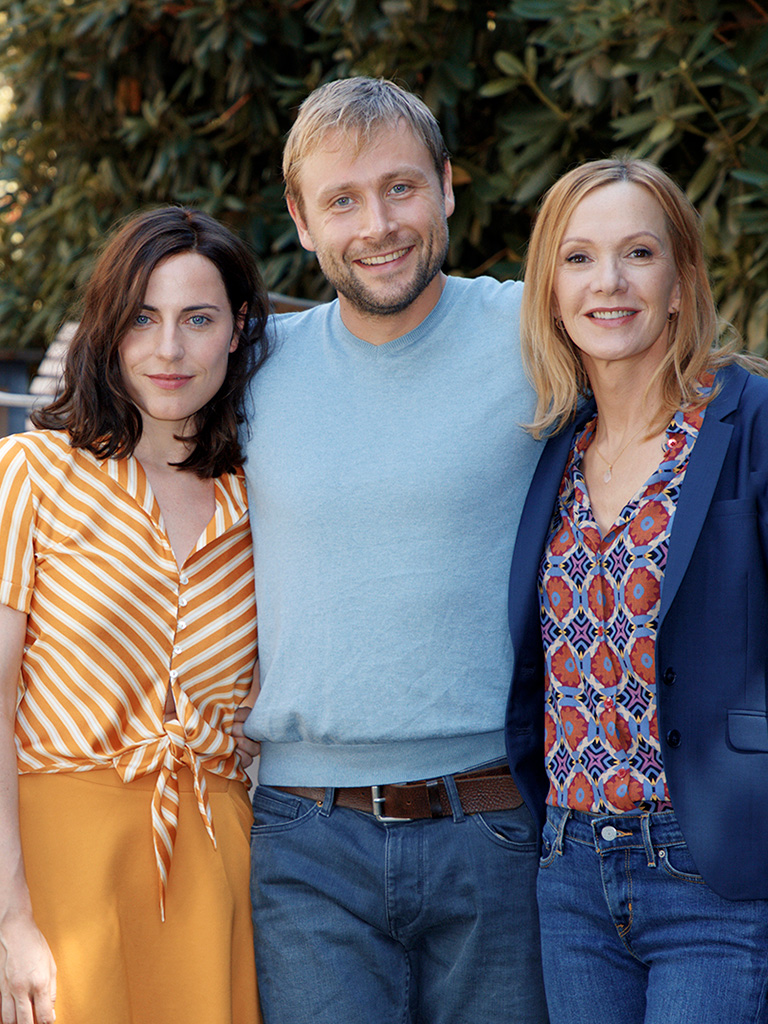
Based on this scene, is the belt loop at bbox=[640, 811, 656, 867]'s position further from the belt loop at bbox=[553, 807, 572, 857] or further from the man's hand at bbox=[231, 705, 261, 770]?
the man's hand at bbox=[231, 705, 261, 770]

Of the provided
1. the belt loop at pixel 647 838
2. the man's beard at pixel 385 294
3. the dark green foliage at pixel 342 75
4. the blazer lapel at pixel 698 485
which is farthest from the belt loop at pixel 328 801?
the dark green foliage at pixel 342 75

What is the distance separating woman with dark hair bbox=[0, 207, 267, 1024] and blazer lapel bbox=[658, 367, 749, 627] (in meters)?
0.85

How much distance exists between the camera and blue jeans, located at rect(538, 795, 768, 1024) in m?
1.77

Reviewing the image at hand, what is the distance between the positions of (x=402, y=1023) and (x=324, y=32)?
3.22 metres

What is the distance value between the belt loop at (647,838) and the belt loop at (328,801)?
0.59 meters

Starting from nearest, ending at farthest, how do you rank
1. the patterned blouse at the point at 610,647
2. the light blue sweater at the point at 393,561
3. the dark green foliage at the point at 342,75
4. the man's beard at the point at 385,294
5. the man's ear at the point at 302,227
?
the patterned blouse at the point at 610,647 → the light blue sweater at the point at 393,561 → the man's beard at the point at 385,294 → the man's ear at the point at 302,227 → the dark green foliage at the point at 342,75

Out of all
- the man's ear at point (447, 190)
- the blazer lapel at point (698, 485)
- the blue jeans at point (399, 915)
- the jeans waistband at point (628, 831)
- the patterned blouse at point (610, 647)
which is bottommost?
the blue jeans at point (399, 915)

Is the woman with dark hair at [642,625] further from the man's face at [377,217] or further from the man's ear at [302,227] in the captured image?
the man's ear at [302,227]

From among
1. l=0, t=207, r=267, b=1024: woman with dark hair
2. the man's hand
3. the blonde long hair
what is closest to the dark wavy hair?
l=0, t=207, r=267, b=1024: woman with dark hair

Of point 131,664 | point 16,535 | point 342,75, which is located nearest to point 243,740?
point 131,664

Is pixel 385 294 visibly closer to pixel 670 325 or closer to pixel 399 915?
pixel 670 325

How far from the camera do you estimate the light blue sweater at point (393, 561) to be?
6.95 ft

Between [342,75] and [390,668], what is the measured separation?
8.75 ft

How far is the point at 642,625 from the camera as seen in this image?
1.88m
